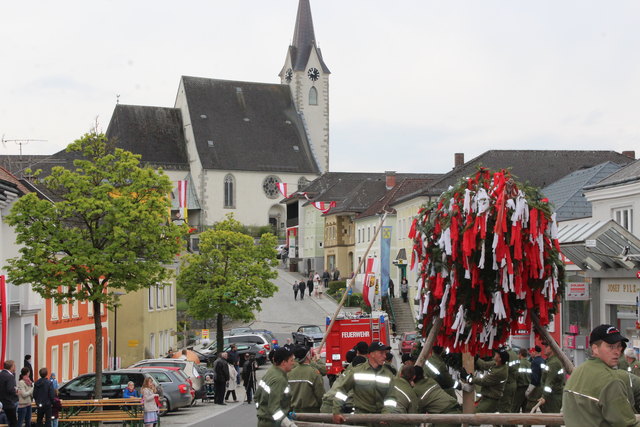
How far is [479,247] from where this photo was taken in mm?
11297

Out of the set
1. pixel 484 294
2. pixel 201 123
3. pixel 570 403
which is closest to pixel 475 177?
pixel 484 294

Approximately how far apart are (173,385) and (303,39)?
9352 cm

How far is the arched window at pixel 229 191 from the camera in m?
111

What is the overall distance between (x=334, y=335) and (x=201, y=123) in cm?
8173

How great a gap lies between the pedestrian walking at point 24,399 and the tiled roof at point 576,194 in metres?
22.8

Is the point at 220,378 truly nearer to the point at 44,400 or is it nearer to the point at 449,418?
the point at 44,400

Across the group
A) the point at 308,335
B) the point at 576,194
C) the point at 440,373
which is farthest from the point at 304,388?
the point at 308,335

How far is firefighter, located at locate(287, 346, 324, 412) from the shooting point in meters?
13.4

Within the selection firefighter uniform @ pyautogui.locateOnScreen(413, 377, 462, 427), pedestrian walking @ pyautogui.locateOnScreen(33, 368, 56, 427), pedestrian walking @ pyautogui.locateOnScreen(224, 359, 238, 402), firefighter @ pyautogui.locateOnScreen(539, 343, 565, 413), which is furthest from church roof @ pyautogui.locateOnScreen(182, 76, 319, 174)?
firefighter uniform @ pyautogui.locateOnScreen(413, 377, 462, 427)

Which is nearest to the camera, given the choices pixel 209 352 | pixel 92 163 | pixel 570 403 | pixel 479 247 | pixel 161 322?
pixel 570 403

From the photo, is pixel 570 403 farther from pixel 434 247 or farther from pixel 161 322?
pixel 161 322

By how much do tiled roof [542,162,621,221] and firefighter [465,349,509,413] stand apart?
24.3 meters

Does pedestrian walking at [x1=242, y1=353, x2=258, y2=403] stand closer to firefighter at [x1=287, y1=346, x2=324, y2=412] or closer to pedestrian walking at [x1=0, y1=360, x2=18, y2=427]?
pedestrian walking at [x1=0, y1=360, x2=18, y2=427]

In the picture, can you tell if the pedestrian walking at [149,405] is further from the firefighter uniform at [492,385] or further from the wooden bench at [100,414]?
the firefighter uniform at [492,385]
